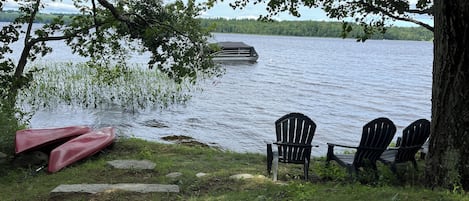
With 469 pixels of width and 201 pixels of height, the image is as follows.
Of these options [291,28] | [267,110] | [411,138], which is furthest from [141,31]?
[291,28]

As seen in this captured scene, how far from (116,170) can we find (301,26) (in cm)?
8974

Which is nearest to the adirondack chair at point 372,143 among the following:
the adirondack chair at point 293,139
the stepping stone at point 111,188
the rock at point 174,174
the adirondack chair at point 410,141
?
the adirondack chair at point 410,141

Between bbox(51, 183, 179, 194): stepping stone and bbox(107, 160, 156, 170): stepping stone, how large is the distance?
42.0 inches

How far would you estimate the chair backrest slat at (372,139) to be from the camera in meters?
5.93

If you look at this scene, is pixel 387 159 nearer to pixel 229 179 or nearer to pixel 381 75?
pixel 229 179

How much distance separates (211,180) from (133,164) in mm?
1538

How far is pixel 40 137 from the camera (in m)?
7.11

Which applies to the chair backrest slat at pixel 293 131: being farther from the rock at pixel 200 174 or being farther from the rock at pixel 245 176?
the rock at pixel 200 174

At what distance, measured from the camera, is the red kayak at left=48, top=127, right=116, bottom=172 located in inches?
254

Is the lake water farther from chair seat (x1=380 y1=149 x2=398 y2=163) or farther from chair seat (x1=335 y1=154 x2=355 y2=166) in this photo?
chair seat (x1=335 y1=154 x2=355 y2=166)

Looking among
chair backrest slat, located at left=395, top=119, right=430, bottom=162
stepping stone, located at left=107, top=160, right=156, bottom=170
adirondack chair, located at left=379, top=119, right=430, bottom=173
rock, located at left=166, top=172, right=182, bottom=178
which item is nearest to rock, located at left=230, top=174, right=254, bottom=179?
rock, located at left=166, top=172, right=182, bottom=178

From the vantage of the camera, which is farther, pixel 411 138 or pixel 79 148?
pixel 79 148

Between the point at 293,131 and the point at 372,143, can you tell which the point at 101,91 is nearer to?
the point at 293,131

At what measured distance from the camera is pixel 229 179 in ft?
18.2
